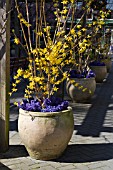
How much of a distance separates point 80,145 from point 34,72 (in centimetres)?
137

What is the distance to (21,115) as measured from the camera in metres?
4.36

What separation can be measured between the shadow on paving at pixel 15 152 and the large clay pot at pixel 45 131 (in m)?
0.25

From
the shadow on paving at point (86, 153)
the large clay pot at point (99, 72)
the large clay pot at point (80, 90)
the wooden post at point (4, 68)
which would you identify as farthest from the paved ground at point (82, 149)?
the large clay pot at point (99, 72)

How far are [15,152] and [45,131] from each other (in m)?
0.73

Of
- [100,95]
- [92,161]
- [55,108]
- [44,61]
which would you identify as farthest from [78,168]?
[100,95]

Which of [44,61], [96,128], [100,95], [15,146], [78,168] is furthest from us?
[100,95]

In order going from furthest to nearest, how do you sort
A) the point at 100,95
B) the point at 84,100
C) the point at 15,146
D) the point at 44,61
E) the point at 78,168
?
the point at 100,95 < the point at 84,100 < the point at 15,146 < the point at 44,61 < the point at 78,168

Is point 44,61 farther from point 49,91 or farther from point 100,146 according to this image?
point 100,146

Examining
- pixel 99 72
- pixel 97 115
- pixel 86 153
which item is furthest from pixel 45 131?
pixel 99 72

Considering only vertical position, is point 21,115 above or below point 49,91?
below

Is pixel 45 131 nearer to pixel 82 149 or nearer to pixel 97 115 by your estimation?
pixel 82 149

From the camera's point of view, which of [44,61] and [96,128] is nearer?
[44,61]

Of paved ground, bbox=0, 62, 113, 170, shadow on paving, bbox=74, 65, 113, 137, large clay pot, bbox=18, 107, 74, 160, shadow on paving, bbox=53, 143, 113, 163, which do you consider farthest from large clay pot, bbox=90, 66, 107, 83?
large clay pot, bbox=18, 107, 74, 160

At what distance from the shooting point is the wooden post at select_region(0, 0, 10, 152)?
14.2 ft
